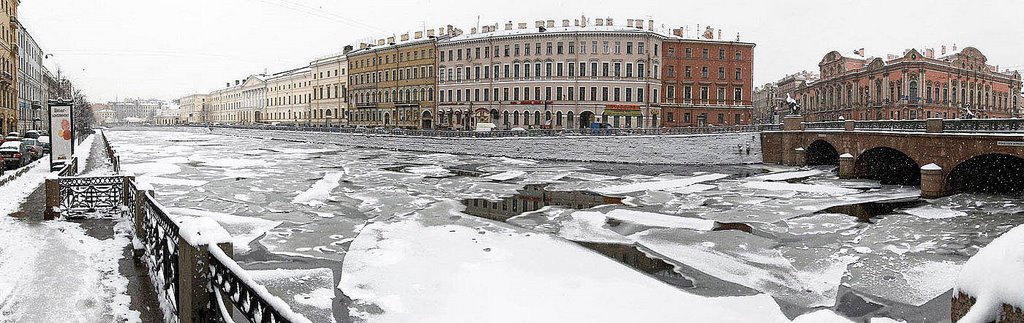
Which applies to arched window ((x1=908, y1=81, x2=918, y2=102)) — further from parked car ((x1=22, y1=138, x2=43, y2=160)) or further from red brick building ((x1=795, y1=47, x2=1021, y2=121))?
parked car ((x1=22, y1=138, x2=43, y2=160))

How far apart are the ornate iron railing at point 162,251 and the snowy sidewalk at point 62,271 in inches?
16.3

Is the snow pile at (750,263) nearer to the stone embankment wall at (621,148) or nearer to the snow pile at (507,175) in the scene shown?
the snow pile at (507,175)

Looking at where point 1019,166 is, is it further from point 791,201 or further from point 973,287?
point 973,287

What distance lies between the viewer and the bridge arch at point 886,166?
3541 cm

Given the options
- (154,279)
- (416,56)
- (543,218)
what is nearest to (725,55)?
(416,56)

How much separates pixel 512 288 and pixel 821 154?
40626 millimetres

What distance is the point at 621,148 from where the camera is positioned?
167 feet

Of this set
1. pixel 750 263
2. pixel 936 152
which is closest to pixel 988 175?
pixel 936 152

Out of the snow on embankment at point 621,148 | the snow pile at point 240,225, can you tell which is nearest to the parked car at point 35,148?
the snow pile at point 240,225

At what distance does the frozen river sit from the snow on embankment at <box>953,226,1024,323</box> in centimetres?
137

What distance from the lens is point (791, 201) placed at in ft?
78.4

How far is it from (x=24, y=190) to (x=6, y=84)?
46218 mm

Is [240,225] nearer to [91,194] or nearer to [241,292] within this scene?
[91,194]

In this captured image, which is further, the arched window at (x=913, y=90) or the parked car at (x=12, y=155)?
the arched window at (x=913, y=90)
